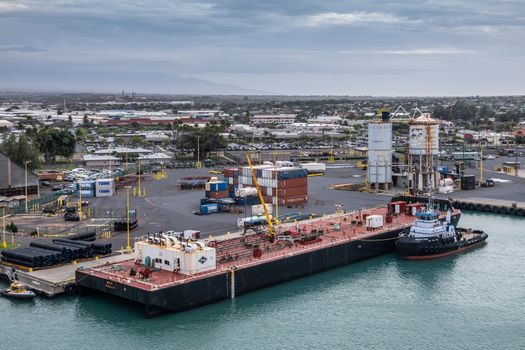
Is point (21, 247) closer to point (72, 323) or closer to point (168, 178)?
point (72, 323)

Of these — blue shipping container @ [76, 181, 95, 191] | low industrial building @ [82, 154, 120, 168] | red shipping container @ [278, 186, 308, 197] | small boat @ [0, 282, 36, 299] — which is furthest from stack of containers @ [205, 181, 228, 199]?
low industrial building @ [82, 154, 120, 168]

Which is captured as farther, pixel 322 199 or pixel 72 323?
pixel 322 199

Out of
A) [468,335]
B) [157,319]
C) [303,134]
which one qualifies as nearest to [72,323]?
[157,319]

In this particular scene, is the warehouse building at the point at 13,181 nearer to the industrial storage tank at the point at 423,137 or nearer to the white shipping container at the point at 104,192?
the white shipping container at the point at 104,192

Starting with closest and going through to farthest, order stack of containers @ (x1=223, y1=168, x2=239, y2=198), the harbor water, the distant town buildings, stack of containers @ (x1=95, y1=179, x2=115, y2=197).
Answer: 1. the harbor water
2. stack of containers @ (x1=223, y1=168, x2=239, y2=198)
3. stack of containers @ (x1=95, y1=179, x2=115, y2=197)
4. the distant town buildings

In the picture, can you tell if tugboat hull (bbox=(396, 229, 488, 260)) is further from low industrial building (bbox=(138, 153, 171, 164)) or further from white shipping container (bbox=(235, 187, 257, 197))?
low industrial building (bbox=(138, 153, 171, 164))

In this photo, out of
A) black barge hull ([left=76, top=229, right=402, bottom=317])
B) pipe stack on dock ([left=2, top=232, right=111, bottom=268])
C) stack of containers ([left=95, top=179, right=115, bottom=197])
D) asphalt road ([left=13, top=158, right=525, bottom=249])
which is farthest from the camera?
stack of containers ([left=95, top=179, right=115, bottom=197])
